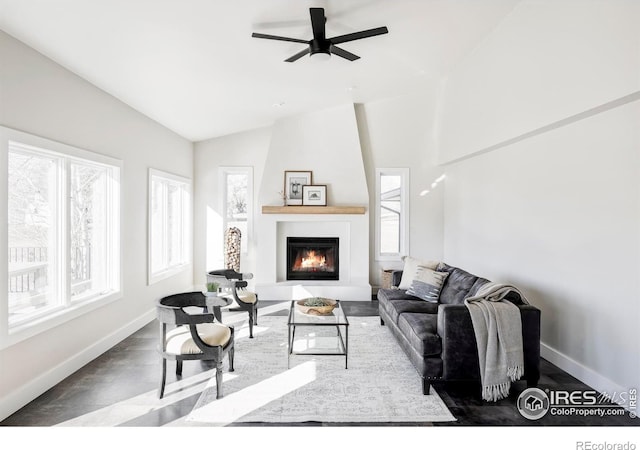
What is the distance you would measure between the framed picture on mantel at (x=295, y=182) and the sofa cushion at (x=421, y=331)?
3195 mm

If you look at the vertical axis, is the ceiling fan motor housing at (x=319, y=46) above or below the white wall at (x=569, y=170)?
above

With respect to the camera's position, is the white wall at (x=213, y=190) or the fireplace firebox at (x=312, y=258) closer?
the fireplace firebox at (x=312, y=258)

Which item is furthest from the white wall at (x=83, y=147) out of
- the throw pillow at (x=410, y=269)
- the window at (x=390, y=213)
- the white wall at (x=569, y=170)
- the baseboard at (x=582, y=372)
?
the baseboard at (x=582, y=372)

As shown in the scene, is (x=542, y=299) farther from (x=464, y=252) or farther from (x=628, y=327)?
(x=464, y=252)

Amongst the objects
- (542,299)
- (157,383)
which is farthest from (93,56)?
(542,299)

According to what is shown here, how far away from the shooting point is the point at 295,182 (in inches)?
244

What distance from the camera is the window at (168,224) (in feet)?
16.8

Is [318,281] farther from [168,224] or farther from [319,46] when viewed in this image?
[319,46]

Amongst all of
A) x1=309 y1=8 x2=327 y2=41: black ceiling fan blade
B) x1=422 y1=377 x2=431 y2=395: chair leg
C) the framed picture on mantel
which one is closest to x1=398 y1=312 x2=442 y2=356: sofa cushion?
x1=422 y1=377 x2=431 y2=395: chair leg

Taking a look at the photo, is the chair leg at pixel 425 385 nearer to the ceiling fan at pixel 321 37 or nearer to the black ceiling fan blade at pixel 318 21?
the ceiling fan at pixel 321 37

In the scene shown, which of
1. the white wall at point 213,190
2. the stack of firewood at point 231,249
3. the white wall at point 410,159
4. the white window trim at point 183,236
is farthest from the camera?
the white wall at point 213,190

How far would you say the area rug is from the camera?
2547 millimetres

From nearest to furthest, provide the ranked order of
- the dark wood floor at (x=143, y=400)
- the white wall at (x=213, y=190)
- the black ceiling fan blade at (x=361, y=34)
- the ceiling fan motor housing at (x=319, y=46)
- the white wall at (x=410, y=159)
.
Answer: the dark wood floor at (x=143, y=400), the black ceiling fan blade at (x=361, y=34), the ceiling fan motor housing at (x=319, y=46), the white wall at (x=410, y=159), the white wall at (x=213, y=190)

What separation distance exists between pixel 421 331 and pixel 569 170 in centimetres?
200
